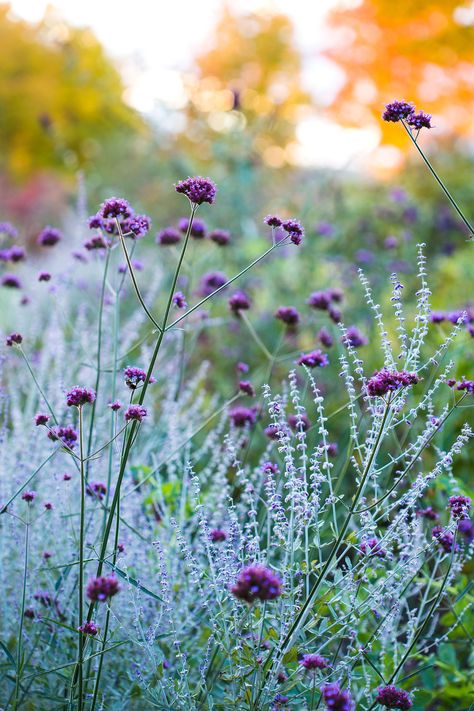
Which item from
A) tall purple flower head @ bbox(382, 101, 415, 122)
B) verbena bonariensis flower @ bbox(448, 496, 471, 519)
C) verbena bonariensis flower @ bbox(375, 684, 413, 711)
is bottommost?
verbena bonariensis flower @ bbox(375, 684, 413, 711)

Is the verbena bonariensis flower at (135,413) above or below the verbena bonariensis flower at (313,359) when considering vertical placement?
below

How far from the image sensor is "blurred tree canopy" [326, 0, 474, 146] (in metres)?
12.6

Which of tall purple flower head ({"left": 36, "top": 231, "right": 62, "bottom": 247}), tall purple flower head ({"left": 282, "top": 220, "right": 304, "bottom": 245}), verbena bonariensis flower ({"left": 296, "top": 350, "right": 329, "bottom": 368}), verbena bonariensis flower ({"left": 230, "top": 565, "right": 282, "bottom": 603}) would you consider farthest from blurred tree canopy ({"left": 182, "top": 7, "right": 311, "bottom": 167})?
verbena bonariensis flower ({"left": 230, "top": 565, "right": 282, "bottom": 603})

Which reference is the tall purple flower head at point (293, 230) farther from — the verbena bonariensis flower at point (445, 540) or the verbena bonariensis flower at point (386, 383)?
the verbena bonariensis flower at point (445, 540)

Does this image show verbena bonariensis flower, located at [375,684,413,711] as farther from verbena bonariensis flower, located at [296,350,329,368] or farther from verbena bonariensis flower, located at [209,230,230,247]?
verbena bonariensis flower, located at [209,230,230,247]

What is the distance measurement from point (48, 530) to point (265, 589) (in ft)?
4.25

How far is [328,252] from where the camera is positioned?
22.6 ft

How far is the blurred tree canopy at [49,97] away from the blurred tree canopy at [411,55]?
8962 mm

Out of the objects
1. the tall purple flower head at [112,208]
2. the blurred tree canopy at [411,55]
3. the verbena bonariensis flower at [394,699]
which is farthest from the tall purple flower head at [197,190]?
the blurred tree canopy at [411,55]

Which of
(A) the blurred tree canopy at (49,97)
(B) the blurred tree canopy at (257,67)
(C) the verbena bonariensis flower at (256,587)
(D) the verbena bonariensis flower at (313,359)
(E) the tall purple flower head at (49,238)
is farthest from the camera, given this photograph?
(A) the blurred tree canopy at (49,97)

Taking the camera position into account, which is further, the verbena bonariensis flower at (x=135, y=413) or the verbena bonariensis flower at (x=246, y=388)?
the verbena bonariensis flower at (x=246, y=388)

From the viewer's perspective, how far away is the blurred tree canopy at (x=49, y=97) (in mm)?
21766

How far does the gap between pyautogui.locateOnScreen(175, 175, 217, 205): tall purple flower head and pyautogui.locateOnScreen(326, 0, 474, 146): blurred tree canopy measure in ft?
38.1

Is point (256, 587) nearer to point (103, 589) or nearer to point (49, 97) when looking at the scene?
point (103, 589)
